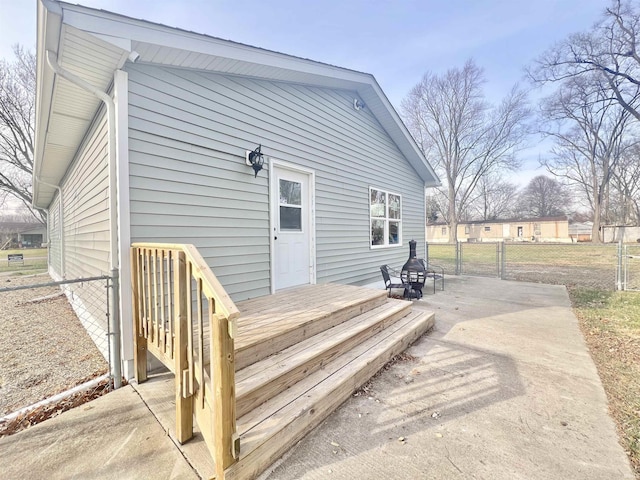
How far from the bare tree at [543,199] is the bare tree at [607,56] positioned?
32161 mm

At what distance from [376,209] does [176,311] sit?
5.76 m

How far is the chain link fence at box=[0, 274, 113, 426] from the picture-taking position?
8.90 feet

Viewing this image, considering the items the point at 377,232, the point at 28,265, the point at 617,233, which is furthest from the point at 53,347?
the point at 617,233

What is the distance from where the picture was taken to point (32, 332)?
467 centimetres

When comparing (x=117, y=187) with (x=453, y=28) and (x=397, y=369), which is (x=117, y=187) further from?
(x=453, y=28)

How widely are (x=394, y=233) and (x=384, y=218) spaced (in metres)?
0.74

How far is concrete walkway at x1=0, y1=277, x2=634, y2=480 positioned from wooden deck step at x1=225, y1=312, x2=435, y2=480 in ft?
0.28

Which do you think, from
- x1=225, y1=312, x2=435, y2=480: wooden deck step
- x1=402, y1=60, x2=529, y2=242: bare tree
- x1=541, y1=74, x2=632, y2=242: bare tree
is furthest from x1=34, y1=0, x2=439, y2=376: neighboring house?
x1=402, y1=60, x2=529, y2=242: bare tree

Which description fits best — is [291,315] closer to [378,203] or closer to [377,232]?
[377,232]

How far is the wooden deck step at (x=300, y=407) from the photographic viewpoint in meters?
1.65

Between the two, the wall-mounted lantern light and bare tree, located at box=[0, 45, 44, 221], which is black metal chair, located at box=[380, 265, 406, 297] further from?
bare tree, located at box=[0, 45, 44, 221]

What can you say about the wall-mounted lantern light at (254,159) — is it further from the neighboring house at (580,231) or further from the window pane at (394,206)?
the neighboring house at (580,231)

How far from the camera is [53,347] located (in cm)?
401

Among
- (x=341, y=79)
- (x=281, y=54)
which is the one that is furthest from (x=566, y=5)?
(x=281, y=54)
